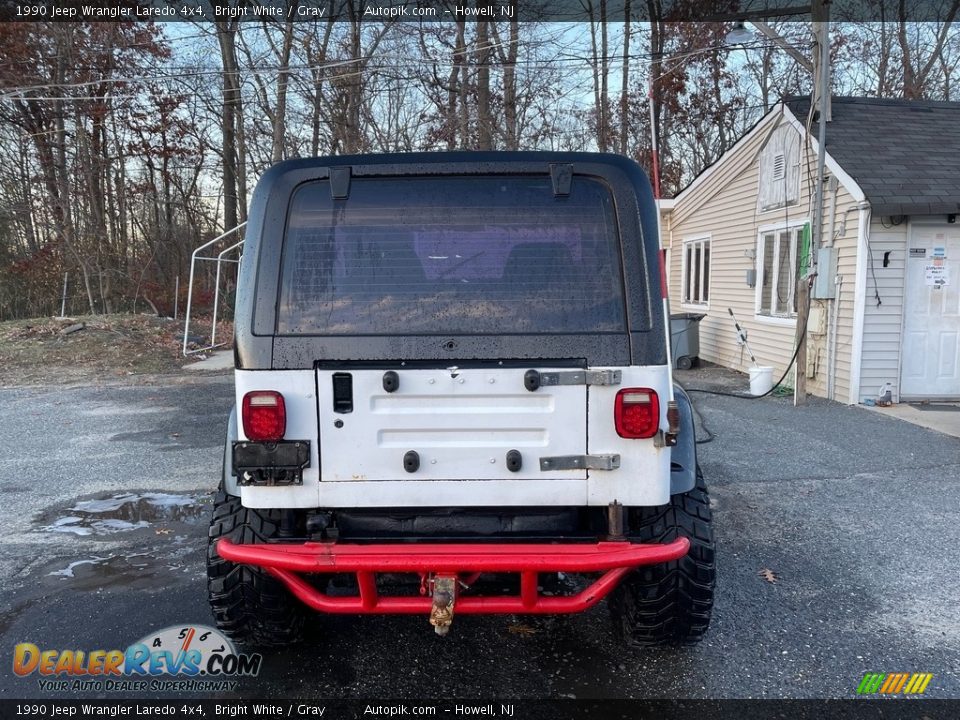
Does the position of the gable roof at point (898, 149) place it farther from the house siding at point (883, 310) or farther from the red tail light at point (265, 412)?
the red tail light at point (265, 412)

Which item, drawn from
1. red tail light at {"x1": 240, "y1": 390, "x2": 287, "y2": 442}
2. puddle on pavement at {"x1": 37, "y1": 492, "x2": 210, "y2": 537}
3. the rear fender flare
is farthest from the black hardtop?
puddle on pavement at {"x1": 37, "y1": 492, "x2": 210, "y2": 537}

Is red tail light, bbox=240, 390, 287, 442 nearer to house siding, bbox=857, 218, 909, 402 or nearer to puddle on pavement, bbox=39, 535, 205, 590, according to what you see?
puddle on pavement, bbox=39, 535, 205, 590

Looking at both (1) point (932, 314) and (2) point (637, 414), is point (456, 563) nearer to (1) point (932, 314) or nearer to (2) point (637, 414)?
(2) point (637, 414)

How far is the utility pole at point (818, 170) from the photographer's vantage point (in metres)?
8.34

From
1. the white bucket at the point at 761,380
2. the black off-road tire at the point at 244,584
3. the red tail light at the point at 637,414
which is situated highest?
the red tail light at the point at 637,414

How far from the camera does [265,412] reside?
2.48 m

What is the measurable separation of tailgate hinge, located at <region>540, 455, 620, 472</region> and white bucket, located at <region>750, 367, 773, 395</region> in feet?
24.9

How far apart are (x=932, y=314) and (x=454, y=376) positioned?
325 inches

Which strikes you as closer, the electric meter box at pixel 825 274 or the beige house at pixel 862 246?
the beige house at pixel 862 246

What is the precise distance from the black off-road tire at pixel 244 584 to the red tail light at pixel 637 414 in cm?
143

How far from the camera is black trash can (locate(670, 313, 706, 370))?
12.2m

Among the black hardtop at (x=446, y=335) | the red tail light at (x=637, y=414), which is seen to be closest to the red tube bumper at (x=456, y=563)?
the red tail light at (x=637, y=414)

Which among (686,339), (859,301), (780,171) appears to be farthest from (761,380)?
(780,171)

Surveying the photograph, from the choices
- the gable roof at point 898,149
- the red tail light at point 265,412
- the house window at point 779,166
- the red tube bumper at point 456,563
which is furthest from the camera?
the house window at point 779,166
